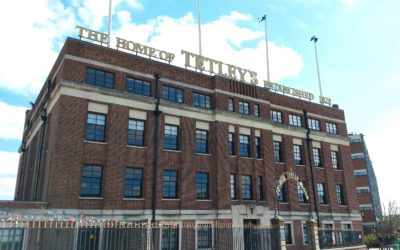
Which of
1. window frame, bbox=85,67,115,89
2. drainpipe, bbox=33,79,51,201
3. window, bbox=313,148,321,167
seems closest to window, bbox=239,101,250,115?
window, bbox=313,148,321,167

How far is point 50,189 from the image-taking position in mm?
22609

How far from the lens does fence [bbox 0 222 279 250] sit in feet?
61.2

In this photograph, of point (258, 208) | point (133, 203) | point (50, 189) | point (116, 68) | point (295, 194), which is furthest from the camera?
point (295, 194)

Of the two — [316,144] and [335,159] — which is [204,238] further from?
[335,159]

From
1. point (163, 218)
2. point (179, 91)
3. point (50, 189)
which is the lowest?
point (163, 218)

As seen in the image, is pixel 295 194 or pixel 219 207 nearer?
pixel 219 207

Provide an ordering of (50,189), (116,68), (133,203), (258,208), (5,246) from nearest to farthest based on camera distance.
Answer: (5,246), (50,189), (133,203), (116,68), (258,208)

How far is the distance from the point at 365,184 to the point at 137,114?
178 ft

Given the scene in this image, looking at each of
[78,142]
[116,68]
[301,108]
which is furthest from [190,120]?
[301,108]

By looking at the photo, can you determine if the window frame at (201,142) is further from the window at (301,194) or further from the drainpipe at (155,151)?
the window at (301,194)

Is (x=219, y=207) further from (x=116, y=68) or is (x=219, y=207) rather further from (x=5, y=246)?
(x=5, y=246)

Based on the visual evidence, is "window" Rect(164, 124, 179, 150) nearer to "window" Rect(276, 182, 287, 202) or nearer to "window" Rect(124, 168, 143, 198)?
"window" Rect(124, 168, 143, 198)

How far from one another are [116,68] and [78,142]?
655 cm

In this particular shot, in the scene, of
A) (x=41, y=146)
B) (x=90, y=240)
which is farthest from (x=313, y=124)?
(x=41, y=146)
